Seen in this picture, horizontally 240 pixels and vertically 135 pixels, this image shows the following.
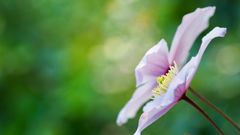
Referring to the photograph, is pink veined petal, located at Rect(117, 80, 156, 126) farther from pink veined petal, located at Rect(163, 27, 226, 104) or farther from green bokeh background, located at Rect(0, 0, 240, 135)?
green bokeh background, located at Rect(0, 0, 240, 135)

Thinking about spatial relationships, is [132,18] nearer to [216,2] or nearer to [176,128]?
[216,2]

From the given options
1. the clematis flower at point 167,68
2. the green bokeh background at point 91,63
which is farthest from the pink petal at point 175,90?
the green bokeh background at point 91,63

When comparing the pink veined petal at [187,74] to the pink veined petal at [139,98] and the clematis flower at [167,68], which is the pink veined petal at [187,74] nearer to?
the clematis flower at [167,68]

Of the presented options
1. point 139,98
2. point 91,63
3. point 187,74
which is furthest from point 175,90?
point 91,63

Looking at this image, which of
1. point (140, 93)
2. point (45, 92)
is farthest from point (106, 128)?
point (140, 93)

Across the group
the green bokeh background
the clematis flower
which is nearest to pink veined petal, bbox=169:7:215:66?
the clematis flower

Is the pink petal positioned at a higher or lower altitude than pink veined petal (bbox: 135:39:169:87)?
lower

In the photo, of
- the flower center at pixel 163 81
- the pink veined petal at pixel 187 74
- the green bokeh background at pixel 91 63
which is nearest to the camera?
the pink veined petal at pixel 187 74
